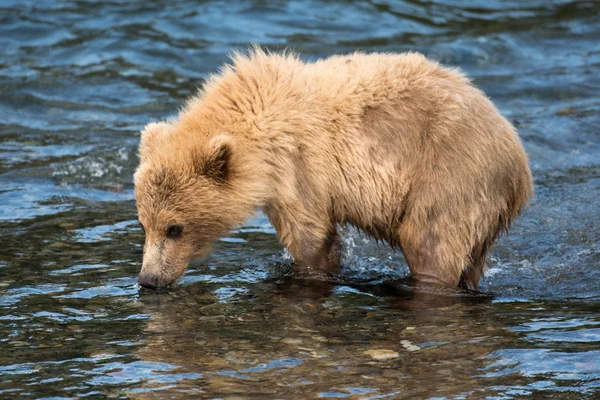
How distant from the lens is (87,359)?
550cm

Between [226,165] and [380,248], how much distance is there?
2.29 meters

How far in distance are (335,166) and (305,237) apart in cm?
56

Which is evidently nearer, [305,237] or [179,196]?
[179,196]

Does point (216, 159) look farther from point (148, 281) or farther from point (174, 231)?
point (148, 281)

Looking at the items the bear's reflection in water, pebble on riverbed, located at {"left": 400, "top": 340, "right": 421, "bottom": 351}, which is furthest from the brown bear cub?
pebble on riverbed, located at {"left": 400, "top": 340, "right": 421, "bottom": 351}

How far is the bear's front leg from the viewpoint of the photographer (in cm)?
681

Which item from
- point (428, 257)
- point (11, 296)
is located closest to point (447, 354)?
point (428, 257)

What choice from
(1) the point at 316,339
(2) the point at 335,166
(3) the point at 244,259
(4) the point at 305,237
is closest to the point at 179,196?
(4) the point at 305,237

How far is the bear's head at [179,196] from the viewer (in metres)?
6.62

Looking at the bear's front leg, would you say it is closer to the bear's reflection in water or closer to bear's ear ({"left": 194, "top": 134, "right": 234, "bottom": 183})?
the bear's reflection in water

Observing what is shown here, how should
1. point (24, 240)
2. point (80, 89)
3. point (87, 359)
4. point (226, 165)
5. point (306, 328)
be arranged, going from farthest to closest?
point (80, 89) < point (24, 240) < point (226, 165) < point (306, 328) < point (87, 359)

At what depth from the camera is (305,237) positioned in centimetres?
684

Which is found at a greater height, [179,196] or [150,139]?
[150,139]

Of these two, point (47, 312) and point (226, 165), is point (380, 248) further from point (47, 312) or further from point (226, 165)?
point (47, 312)
